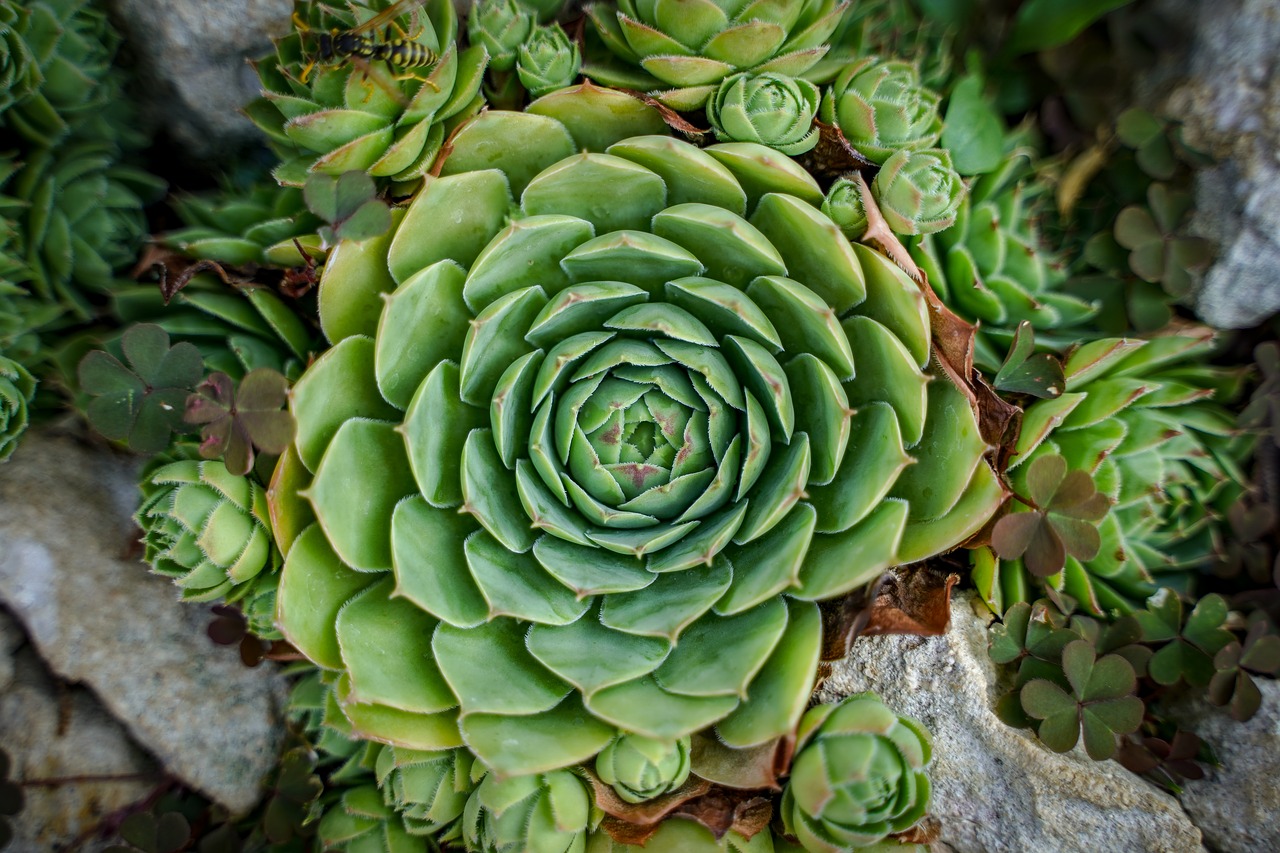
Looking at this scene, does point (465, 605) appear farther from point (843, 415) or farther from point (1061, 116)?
point (1061, 116)

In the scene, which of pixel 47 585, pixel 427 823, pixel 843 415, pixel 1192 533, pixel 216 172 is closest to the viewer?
pixel 843 415

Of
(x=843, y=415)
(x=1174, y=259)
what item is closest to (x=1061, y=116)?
(x=1174, y=259)

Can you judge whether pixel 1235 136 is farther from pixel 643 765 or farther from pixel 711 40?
pixel 643 765

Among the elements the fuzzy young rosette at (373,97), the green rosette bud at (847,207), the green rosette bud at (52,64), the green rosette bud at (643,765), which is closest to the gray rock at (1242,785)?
the green rosette bud at (643,765)

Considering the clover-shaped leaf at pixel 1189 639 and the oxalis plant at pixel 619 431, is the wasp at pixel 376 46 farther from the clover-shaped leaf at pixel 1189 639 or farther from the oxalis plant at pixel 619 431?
the clover-shaped leaf at pixel 1189 639

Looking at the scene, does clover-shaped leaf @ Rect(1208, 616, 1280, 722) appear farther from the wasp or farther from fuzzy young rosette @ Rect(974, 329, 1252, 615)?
the wasp

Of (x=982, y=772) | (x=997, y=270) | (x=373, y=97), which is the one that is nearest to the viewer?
(x=373, y=97)

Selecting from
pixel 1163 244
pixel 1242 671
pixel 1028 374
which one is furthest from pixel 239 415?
pixel 1242 671
